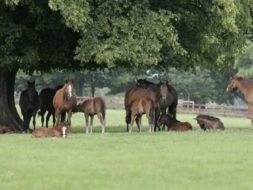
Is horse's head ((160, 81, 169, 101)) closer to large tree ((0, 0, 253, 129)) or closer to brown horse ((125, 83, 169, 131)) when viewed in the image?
brown horse ((125, 83, 169, 131))

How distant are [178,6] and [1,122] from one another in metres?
9.04

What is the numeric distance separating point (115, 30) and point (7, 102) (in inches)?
280

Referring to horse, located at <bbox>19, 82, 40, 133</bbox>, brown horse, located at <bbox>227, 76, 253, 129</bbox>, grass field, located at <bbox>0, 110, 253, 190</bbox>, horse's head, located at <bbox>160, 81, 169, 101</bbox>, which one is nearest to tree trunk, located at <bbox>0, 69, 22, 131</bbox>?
horse, located at <bbox>19, 82, 40, 133</bbox>

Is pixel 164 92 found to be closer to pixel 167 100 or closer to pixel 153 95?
pixel 167 100

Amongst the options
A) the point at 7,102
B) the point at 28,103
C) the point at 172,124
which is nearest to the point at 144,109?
the point at 172,124

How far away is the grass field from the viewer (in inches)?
452

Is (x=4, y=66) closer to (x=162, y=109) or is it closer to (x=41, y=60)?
(x=41, y=60)

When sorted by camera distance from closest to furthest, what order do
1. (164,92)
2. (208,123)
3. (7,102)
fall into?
(208,123)
(164,92)
(7,102)

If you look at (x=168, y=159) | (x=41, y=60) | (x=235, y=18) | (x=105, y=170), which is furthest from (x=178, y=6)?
(x=105, y=170)

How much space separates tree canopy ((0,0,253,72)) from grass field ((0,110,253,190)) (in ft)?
16.7

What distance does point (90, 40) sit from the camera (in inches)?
→ 966

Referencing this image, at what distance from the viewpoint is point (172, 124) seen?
25828mm

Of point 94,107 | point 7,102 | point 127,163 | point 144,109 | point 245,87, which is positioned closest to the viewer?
point 127,163

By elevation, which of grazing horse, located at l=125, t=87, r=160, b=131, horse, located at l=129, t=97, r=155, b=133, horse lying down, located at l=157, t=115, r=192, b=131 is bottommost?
horse lying down, located at l=157, t=115, r=192, b=131
